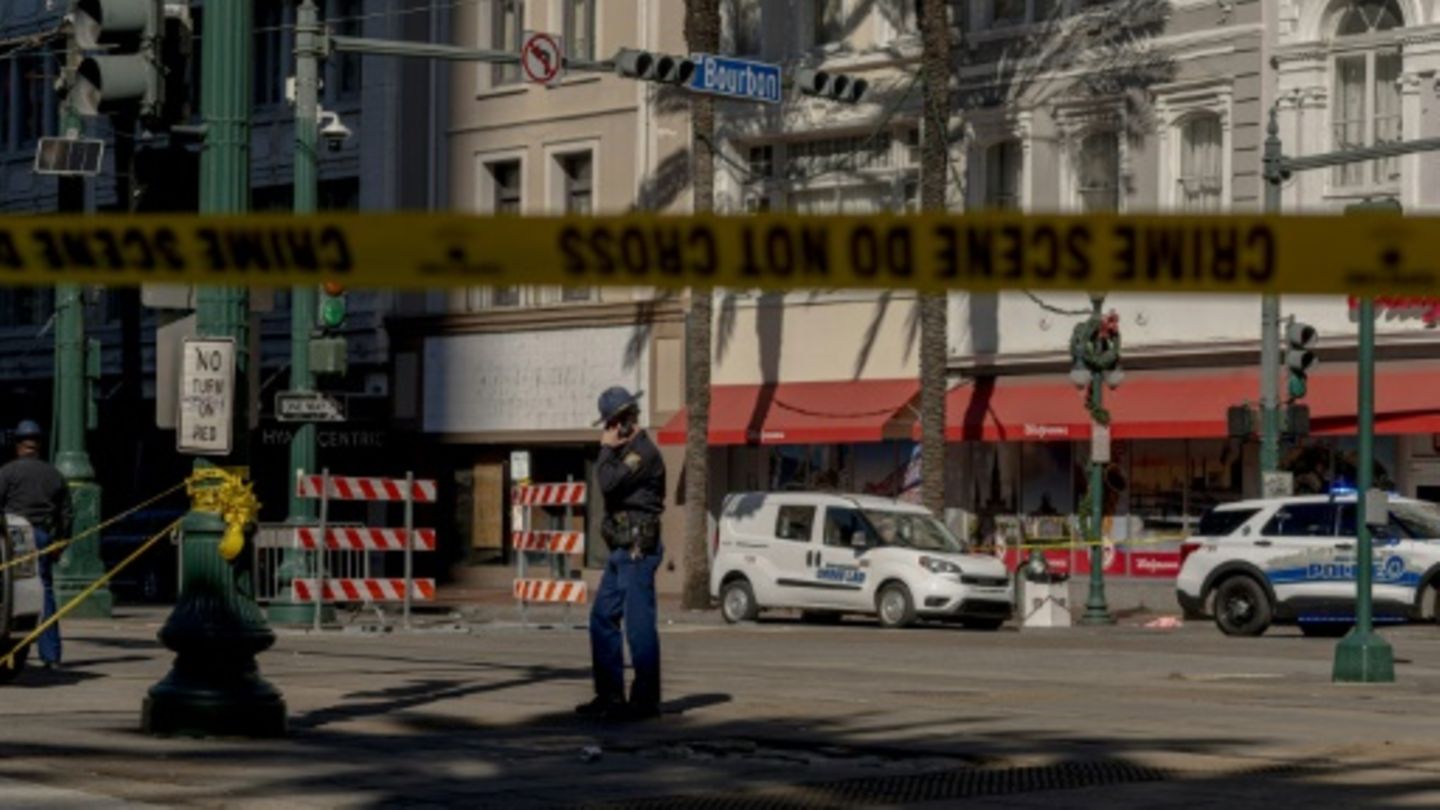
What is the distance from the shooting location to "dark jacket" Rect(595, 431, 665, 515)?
14.6 m

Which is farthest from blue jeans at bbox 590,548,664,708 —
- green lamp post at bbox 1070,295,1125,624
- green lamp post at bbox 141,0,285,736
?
green lamp post at bbox 1070,295,1125,624

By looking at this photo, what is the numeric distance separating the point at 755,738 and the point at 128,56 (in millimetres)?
4168

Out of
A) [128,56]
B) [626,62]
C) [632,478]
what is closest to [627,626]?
[632,478]

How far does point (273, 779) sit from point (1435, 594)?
22147 mm

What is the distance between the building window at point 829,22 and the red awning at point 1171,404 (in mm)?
6349

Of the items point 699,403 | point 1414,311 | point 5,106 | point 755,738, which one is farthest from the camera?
point 5,106

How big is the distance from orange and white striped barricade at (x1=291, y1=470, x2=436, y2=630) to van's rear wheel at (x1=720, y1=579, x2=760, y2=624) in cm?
583

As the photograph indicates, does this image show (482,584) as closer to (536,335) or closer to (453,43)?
(536,335)

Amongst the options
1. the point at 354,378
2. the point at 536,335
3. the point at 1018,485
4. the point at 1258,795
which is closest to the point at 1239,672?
the point at 1258,795

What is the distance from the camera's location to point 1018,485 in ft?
143

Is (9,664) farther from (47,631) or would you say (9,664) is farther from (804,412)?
(804,412)

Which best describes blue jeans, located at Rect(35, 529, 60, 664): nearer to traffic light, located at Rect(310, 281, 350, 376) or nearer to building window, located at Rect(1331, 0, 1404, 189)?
traffic light, located at Rect(310, 281, 350, 376)

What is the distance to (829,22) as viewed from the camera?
1827 inches

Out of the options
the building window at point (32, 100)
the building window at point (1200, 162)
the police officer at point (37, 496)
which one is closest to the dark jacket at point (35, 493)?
the police officer at point (37, 496)
